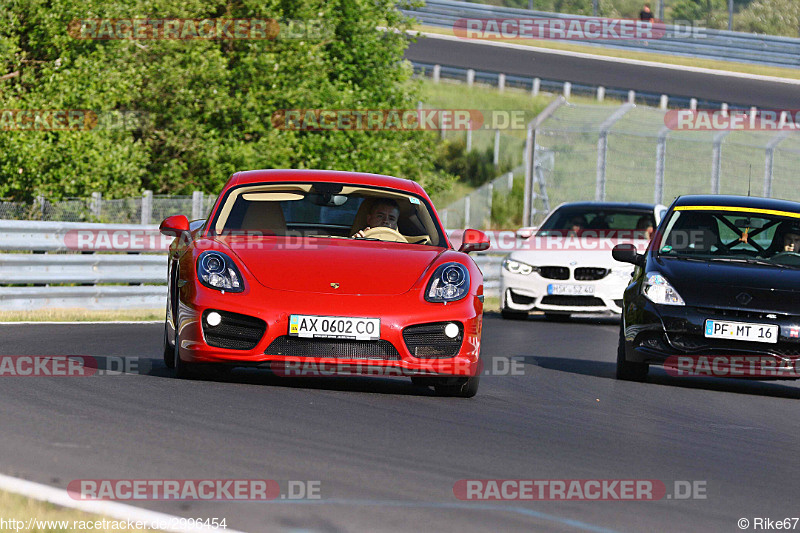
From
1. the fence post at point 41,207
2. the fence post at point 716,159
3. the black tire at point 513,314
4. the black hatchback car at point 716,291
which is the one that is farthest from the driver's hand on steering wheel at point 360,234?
the fence post at point 716,159

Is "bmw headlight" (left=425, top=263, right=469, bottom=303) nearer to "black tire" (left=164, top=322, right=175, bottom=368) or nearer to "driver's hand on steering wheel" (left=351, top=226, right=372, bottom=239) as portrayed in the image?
"driver's hand on steering wheel" (left=351, top=226, right=372, bottom=239)

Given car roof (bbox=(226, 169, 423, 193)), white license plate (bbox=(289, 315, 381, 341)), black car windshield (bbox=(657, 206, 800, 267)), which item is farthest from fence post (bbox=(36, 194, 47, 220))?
white license plate (bbox=(289, 315, 381, 341))

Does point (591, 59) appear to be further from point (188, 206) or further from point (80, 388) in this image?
point (80, 388)

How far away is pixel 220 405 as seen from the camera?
7.20 meters

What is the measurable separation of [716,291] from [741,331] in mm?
344

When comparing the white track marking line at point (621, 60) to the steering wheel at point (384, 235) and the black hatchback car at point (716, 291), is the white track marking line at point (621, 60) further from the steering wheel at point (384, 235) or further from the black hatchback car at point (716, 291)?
the steering wheel at point (384, 235)

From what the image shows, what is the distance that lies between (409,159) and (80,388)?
2572cm

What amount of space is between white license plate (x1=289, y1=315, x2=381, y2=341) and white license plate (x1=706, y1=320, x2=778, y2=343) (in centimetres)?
314

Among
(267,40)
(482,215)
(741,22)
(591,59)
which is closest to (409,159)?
(482,215)

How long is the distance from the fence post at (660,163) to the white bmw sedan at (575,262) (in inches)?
294

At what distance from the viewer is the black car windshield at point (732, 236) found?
10.7m

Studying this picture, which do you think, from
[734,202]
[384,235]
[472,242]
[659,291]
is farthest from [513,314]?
[384,235]

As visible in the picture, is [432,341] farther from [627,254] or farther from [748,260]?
[748,260]

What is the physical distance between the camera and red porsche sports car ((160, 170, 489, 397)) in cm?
773
